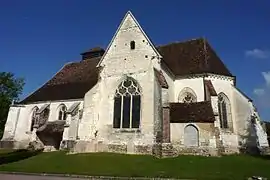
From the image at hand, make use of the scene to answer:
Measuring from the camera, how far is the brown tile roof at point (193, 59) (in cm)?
2856

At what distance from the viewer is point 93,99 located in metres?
25.8

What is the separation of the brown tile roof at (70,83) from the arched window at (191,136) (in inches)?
532

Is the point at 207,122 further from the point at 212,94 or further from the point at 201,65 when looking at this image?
the point at 201,65

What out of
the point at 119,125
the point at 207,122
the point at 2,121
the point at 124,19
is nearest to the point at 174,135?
the point at 207,122

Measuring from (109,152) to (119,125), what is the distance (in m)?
2.68

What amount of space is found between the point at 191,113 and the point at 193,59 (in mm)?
8228

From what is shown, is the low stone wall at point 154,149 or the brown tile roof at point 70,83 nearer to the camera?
the low stone wall at point 154,149

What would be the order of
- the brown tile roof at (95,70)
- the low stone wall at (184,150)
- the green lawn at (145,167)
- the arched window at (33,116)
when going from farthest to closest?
the arched window at (33,116) < the brown tile roof at (95,70) < the low stone wall at (184,150) < the green lawn at (145,167)

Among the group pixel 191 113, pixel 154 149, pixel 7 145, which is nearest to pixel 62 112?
pixel 7 145

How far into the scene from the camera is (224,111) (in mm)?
27672

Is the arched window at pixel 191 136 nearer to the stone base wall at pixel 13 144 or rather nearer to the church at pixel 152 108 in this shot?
the church at pixel 152 108

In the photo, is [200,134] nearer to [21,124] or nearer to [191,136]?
[191,136]

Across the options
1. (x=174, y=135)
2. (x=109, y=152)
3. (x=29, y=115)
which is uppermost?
(x=29, y=115)

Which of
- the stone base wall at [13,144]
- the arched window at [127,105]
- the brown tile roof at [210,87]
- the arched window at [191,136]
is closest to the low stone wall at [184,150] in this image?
the arched window at [191,136]
